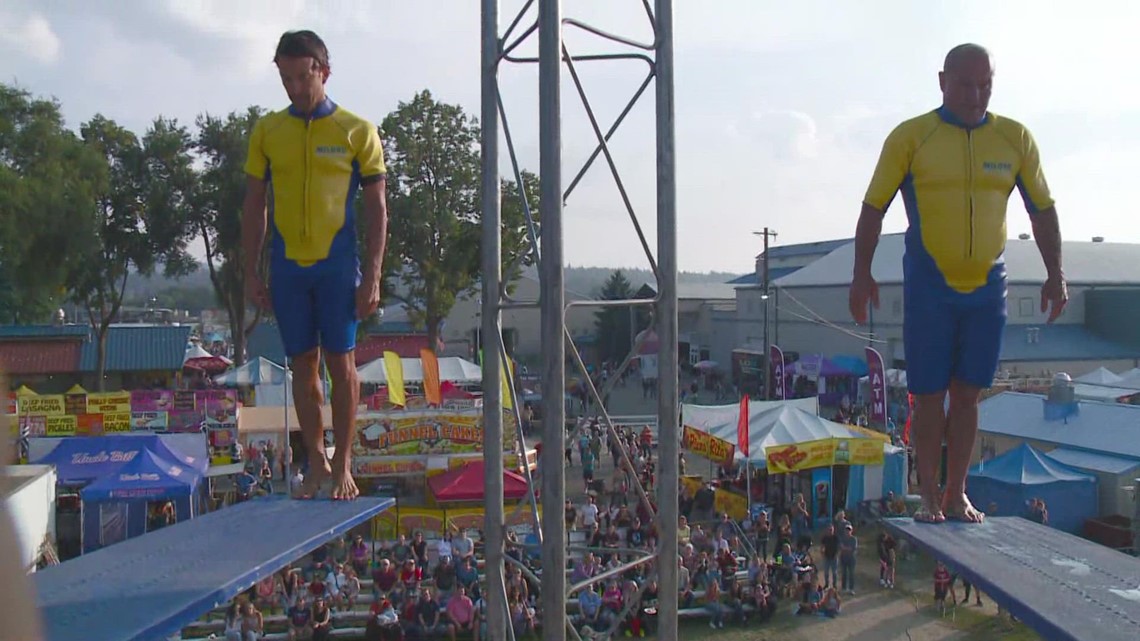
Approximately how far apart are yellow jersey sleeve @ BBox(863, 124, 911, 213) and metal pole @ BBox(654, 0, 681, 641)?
1.00m

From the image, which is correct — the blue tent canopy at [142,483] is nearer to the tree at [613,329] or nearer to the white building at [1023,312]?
the white building at [1023,312]

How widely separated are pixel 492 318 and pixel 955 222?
2.24 m

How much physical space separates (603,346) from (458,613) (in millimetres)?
32359

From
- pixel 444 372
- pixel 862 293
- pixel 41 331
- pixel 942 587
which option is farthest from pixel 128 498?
pixel 41 331

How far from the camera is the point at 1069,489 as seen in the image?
13867 millimetres

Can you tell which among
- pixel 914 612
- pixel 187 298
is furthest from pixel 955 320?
pixel 187 298

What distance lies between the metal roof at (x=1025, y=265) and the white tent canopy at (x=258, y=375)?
49.2ft

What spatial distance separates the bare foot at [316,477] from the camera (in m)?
4.98

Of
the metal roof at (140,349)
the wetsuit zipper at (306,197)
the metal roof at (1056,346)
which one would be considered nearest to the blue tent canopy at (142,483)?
the wetsuit zipper at (306,197)

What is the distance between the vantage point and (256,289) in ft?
15.5

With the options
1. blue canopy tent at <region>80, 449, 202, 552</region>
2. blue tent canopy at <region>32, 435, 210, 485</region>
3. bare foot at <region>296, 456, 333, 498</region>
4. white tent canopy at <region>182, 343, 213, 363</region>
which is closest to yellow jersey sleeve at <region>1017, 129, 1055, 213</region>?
bare foot at <region>296, 456, 333, 498</region>

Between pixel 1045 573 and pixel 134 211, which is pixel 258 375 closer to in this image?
pixel 134 211

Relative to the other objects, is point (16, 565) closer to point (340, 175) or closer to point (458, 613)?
point (340, 175)

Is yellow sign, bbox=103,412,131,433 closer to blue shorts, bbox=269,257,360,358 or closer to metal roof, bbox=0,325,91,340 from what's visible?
blue shorts, bbox=269,257,360,358
